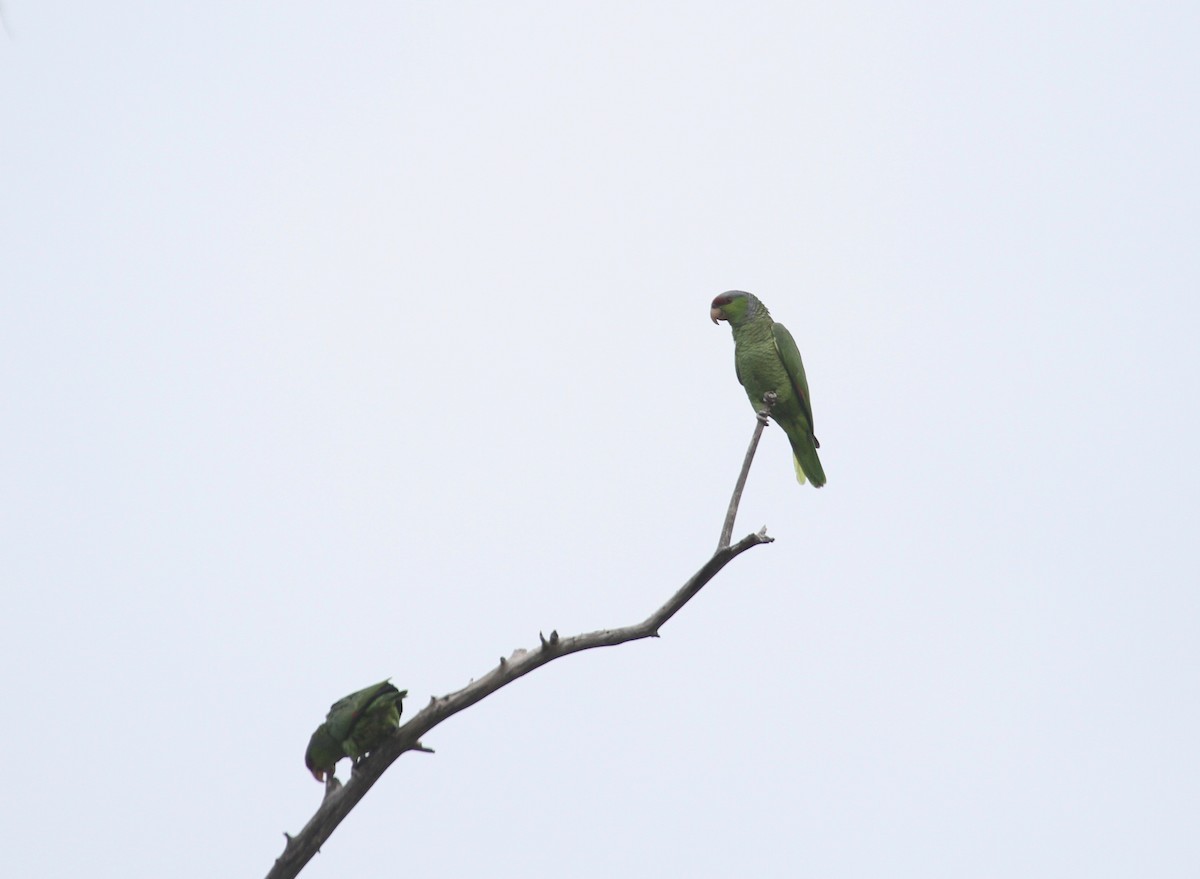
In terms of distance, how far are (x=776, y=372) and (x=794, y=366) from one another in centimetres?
16

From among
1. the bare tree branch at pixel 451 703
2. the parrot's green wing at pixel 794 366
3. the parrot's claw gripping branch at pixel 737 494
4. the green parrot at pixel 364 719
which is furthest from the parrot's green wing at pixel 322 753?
the parrot's green wing at pixel 794 366

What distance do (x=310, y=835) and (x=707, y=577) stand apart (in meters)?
2.58

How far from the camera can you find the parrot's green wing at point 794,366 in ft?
30.3

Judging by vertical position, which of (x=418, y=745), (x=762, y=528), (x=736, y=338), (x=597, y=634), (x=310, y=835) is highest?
(x=736, y=338)

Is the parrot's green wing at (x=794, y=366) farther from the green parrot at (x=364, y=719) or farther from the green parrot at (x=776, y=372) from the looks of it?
the green parrot at (x=364, y=719)

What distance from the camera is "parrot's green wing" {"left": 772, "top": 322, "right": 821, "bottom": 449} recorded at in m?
9.23

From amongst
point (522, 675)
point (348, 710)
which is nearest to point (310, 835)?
point (348, 710)

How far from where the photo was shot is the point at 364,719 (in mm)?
6082

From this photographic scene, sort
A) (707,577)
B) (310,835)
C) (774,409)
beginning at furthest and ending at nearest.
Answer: (774,409)
(707,577)
(310,835)

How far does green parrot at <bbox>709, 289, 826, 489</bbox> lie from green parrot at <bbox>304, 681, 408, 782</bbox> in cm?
457

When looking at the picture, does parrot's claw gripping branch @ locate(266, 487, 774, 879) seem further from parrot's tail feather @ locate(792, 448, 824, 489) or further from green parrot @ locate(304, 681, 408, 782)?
parrot's tail feather @ locate(792, 448, 824, 489)

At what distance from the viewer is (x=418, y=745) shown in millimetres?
6000

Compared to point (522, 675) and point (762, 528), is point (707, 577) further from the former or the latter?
point (522, 675)

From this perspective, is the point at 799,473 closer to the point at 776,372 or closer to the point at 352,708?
the point at 776,372
